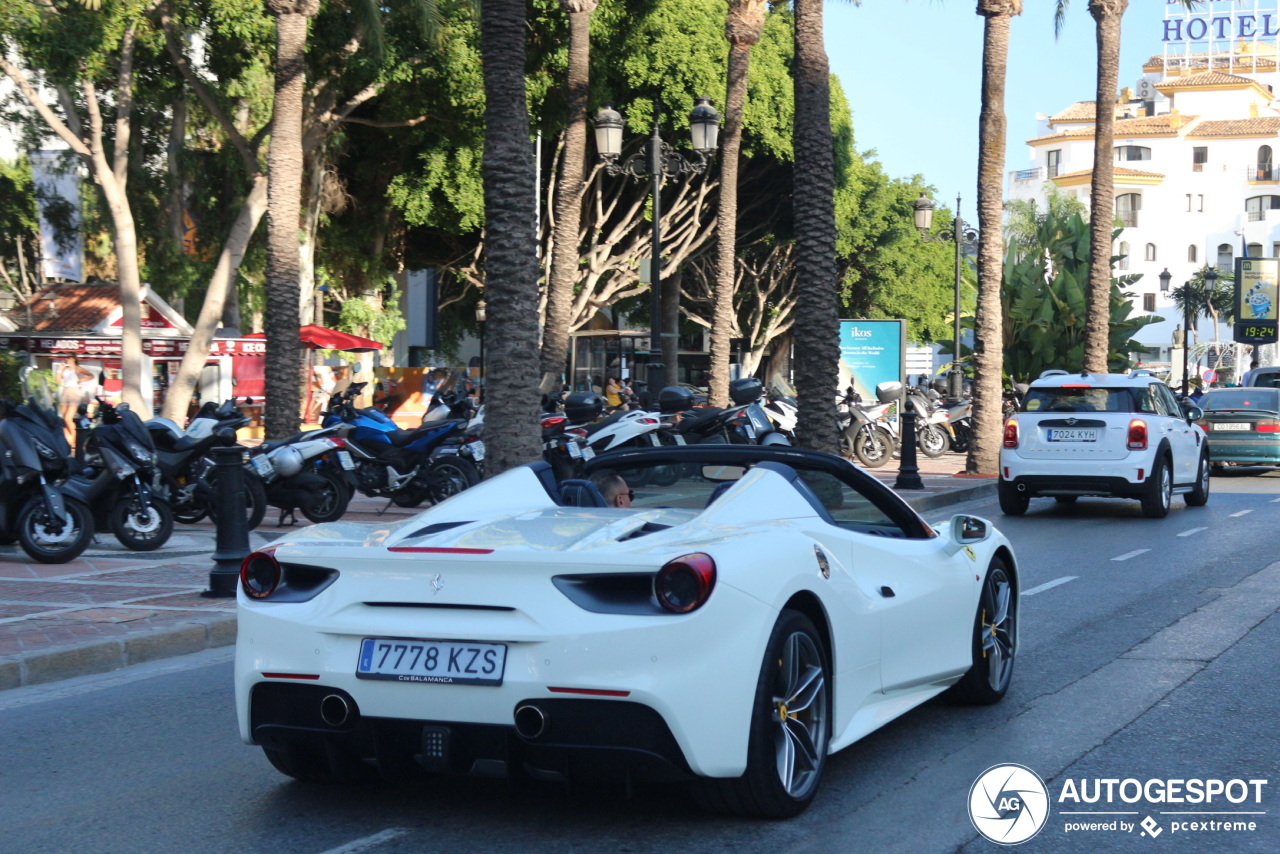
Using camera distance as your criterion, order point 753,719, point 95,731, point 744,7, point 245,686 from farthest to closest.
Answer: point 744,7 < point 95,731 < point 245,686 < point 753,719

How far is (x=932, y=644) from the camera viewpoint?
5.78 metres

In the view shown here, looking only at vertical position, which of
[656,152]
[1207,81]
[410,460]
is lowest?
[410,460]

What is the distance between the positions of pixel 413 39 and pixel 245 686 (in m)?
25.4

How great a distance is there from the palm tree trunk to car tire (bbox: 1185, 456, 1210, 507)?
893cm

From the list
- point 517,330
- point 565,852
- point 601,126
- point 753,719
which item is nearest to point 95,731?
point 565,852

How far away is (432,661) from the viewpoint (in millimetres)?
4297

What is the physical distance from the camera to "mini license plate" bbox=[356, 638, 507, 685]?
4238 mm

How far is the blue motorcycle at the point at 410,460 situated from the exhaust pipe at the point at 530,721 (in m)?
11.3

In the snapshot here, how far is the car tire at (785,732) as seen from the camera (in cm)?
441

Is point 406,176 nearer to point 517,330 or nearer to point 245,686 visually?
point 517,330

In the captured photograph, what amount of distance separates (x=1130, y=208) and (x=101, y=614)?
105m

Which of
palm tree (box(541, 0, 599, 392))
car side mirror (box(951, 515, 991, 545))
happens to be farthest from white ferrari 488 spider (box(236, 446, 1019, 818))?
palm tree (box(541, 0, 599, 392))

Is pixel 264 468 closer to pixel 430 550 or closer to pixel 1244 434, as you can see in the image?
pixel 430 550

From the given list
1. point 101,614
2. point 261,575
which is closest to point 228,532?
point 101,614
